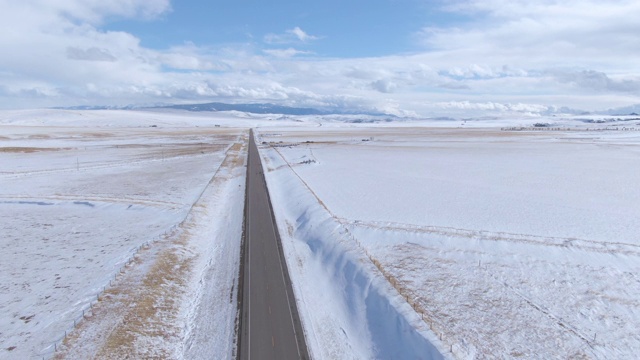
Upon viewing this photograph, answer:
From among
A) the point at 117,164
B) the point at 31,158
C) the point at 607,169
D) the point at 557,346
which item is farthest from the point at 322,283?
the point at 31,158

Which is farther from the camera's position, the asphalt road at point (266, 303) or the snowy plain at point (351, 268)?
the snowy plain at point (351, 268)

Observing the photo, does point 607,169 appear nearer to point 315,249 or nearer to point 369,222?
point 369,222

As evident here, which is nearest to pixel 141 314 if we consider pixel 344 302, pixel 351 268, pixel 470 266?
pixel 344 302

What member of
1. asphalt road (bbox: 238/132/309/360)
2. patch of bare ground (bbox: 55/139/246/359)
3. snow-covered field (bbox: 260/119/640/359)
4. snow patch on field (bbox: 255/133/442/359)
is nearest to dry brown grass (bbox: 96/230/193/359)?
patch of bare ground (bbox: 55/139/246/359)

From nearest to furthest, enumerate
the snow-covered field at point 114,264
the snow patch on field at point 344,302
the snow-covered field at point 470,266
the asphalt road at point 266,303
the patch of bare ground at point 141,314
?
the patch of bare ground at point 141,314, the asphalt road at point 266,303, the snow patch on field at point 344,302, the snow-covered field at point 470,266, the snow-covered field at point 114,264

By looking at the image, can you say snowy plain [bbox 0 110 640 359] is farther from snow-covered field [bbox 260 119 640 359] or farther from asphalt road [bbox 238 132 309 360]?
asphalt road [bbox 238 132 309 360]

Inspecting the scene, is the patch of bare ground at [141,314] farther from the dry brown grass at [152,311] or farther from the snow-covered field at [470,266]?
the snow-covered field at [470,266]

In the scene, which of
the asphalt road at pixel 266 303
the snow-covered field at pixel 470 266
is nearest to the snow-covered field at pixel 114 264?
the asphalt road at pixel 266 303
